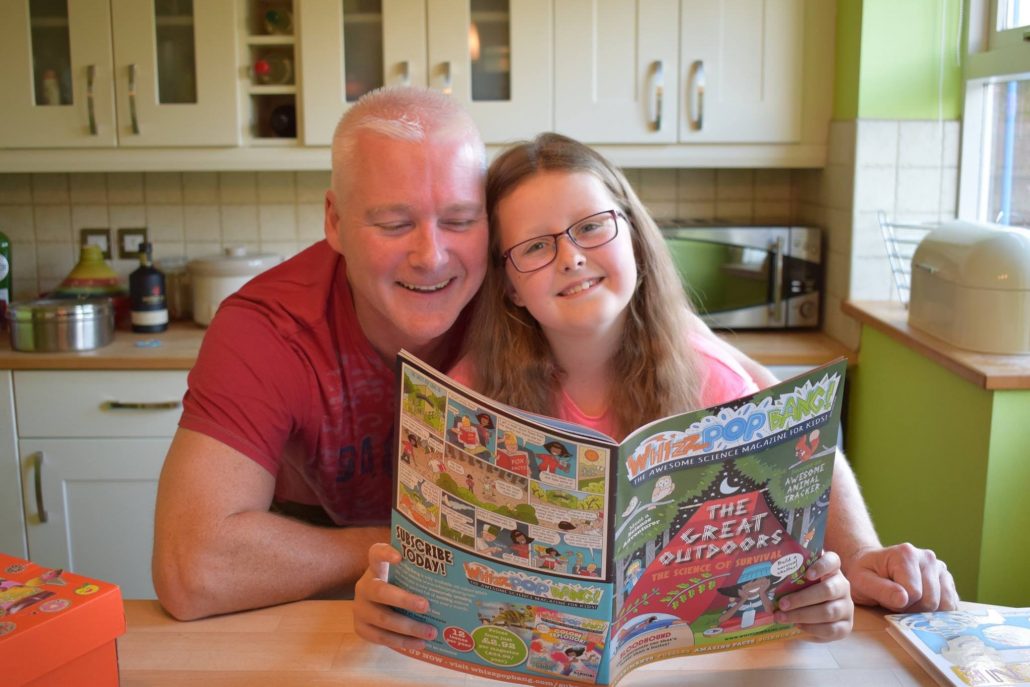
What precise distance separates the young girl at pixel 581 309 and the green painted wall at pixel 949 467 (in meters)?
0.71

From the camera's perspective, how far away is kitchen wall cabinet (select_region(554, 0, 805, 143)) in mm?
2645

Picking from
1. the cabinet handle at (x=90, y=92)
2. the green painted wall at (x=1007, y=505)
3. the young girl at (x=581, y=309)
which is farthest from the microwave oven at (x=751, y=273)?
the cabinet handle at (x=90, y=92)

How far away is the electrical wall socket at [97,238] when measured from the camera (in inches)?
122

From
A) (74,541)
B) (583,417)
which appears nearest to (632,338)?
(583,417)

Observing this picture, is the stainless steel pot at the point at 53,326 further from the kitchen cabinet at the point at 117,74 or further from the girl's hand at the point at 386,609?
the girl's hand at the point at 386,609

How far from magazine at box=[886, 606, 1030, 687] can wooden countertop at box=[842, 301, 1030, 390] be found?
2.45ft

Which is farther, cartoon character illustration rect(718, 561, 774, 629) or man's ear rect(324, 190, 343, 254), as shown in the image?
man's ear rect(324, 190, 343, 254)

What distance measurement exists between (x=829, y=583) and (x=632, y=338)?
45 centimetres

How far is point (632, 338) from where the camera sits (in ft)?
4.55

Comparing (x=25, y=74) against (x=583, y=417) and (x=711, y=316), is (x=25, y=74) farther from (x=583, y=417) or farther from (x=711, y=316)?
(x=583, y=417)

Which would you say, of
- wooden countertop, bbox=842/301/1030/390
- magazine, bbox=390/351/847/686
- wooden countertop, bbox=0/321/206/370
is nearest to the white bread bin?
wooden countertop, bbox=842/301/1030/390

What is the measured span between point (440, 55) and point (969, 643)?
2051 mm

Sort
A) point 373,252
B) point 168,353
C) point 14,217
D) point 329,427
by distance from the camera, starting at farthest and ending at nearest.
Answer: point 14,217
point 168,353
point 329,427
point 373,252

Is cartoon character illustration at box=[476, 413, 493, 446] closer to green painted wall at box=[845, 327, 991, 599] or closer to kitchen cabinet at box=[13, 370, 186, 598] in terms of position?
green painted wall at box=[845, 327, 991, 599]
